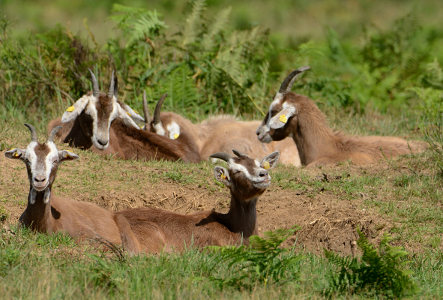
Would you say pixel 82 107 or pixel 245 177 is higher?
pixel 245 177

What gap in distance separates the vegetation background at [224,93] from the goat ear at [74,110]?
948mm

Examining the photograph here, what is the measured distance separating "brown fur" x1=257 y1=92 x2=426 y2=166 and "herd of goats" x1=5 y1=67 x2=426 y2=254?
2 centimetres

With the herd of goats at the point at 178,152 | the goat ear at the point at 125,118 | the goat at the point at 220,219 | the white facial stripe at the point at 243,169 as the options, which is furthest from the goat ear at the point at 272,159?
the goat ear at the point at 125,118

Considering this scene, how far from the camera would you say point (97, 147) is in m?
12.6

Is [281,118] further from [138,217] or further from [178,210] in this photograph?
[138,217]

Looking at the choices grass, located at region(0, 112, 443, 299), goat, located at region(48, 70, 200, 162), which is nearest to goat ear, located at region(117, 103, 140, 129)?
goat, located at region(48, 70, 200, 162)

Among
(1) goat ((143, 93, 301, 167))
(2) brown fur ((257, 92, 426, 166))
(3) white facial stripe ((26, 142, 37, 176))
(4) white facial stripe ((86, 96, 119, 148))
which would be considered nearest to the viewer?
(3) white facial stripe ((26, 142, 37, 176))

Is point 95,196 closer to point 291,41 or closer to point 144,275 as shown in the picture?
point 144,275

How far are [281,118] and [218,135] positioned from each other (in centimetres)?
205

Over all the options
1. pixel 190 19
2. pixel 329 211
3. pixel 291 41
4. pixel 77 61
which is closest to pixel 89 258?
pixel 329 211

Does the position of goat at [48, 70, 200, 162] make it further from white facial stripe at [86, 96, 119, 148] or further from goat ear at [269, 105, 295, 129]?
goat ear at [269, 105, 295, 129]

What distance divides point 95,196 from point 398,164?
468 centimetres

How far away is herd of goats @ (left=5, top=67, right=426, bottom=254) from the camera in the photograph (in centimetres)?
818

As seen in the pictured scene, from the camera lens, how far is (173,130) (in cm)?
1438
